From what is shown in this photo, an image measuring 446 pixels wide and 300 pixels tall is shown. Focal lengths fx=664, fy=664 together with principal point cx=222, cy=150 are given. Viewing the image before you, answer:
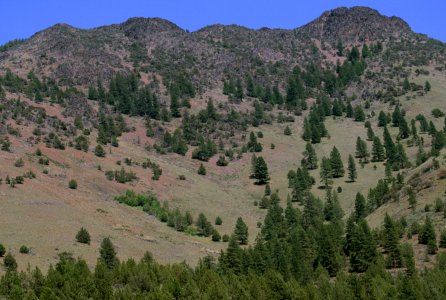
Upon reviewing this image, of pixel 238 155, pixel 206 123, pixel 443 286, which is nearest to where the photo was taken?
pixel 443 286

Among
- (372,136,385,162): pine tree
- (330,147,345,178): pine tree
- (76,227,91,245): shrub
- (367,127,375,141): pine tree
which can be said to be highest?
(367,127,375,141): pine tree

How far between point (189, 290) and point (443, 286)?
2564 cm

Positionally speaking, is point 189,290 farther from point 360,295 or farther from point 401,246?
point 401,246

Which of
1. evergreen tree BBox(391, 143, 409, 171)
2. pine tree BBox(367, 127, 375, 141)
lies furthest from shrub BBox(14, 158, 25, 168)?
pine tree BBox(367, 127, 375, 141)

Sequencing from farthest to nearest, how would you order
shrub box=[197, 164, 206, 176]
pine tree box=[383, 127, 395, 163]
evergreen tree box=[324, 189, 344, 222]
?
shrub box=[197, 164, 206, 176], pine tree box=[383, 127, 395, 163], evergreen tree box=[324, 189, 344, 222]

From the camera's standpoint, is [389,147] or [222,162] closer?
[389,147]

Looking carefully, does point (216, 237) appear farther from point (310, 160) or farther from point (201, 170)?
point (310, 160)

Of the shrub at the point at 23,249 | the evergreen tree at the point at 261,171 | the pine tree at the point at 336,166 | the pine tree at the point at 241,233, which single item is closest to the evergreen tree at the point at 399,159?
the pine tree at the point at 336,166

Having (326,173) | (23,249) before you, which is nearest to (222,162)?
(326,173)

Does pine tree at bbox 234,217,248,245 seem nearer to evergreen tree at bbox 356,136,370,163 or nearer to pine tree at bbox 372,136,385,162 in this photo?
evergreen tree at bbox 356,136,370,163

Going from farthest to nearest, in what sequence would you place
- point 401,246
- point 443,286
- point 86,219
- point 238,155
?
point 238,155, point 86,219, point 401,246, point 443,286

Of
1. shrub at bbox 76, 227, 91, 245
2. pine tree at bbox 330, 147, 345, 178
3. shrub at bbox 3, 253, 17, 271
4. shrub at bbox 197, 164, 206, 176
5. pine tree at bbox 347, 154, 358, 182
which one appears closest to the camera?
shrub at bbox 3, 253, 17, 271

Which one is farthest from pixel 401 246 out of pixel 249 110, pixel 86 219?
pixel 249 110

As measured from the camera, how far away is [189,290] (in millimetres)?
69438
